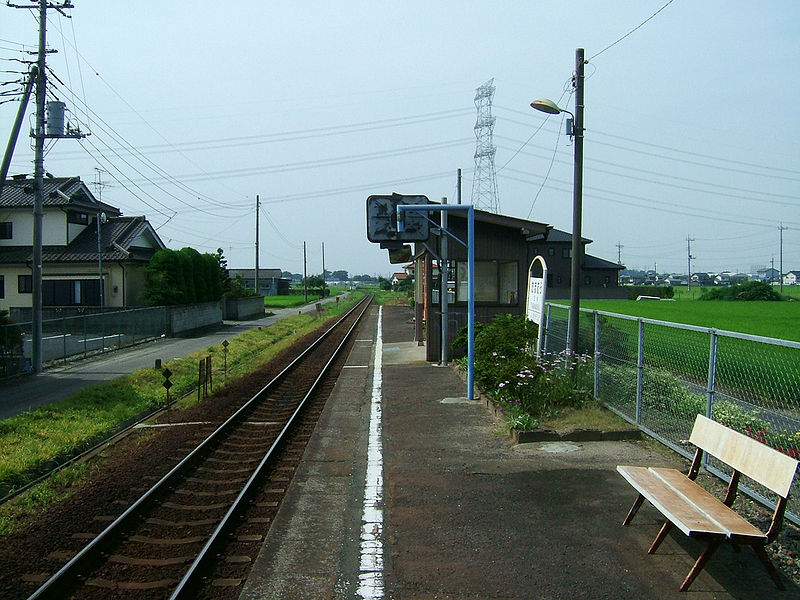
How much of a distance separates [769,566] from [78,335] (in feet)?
73.2

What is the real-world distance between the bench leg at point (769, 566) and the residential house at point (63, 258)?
32233 mm

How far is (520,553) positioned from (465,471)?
7.36 ft

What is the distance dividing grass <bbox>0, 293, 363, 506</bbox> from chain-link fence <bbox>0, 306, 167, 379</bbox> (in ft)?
10.5

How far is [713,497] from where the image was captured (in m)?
4.74

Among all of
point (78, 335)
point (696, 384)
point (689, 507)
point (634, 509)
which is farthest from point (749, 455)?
point (78, 335)

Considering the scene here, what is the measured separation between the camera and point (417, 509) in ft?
19.7

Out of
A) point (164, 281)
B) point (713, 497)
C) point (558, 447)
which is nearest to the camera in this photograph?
point (713, 497)

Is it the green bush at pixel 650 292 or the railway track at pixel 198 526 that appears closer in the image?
the railway track at pixel 198 526

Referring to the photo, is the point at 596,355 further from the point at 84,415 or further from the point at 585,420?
the point at 84,415

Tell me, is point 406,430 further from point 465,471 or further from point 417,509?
point 417,509

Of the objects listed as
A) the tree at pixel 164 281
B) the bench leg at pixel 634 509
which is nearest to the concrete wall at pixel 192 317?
the tree at pixel 164 281

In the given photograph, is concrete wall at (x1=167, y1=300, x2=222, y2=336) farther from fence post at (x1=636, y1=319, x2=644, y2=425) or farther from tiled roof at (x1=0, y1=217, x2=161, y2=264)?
fence post at (x1=636, y1=319, x2=644, y2=425)

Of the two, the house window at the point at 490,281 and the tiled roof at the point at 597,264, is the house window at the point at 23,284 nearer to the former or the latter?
the house window at the point at 490,281

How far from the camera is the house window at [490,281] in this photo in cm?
1717
